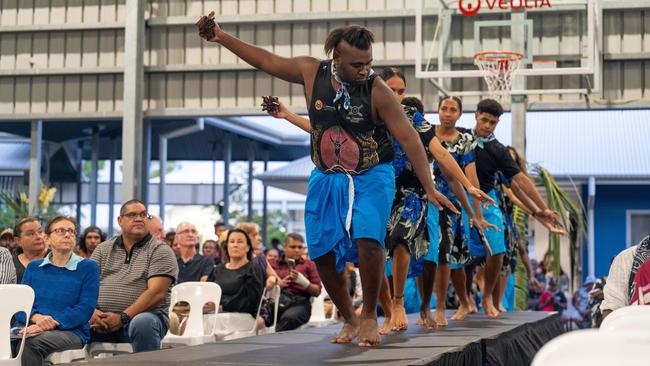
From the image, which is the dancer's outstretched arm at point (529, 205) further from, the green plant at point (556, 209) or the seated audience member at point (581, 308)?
the seated audience member at point (581, 308)

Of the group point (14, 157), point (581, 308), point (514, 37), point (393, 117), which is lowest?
point (581, 308)

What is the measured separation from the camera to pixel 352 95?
436 cm

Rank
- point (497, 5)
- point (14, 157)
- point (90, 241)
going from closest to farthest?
1. point (90, 241)
2. point (497, 5)
3. point (14, 157)

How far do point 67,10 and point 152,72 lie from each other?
1697 mm

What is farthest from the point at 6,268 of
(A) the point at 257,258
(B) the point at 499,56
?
(B) the point at 499,56

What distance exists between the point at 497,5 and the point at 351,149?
29.3 ft

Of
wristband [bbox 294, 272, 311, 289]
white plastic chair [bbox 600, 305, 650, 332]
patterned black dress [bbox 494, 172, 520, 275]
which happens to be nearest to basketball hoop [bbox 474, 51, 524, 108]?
patterned black dress [bbox 494, 172, 520, 275]

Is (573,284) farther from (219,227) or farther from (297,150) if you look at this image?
(297,150)

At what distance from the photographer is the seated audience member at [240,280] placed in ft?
25.0

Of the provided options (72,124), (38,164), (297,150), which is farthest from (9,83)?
(297,150)

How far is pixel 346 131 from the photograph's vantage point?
438 centimetres

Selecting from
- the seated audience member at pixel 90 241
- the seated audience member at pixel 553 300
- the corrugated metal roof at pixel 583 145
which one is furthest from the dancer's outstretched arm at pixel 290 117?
the corrugated metal roof at pixel 583 145

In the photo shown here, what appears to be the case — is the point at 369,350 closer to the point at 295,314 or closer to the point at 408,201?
the point at 408,201

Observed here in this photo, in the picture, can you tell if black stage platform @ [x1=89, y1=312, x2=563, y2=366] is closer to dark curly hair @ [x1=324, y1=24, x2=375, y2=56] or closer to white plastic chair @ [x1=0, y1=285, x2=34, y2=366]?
white plastic chair @ [x1=0, y1=285, x2=34, y2=366]
